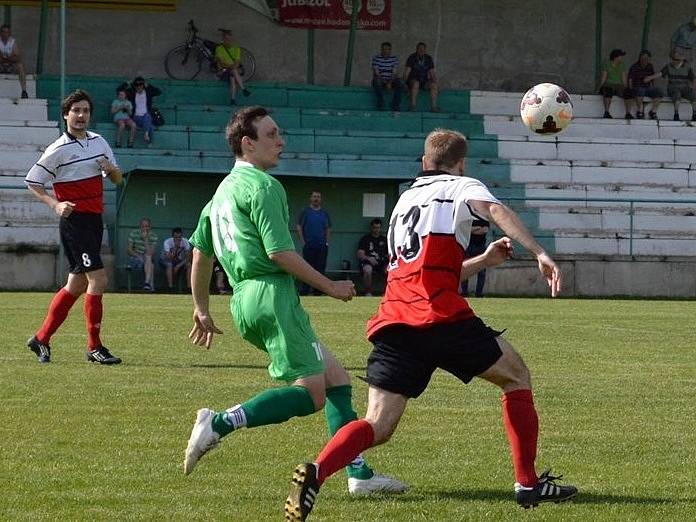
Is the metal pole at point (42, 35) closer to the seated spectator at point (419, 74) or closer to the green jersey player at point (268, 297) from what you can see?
the seated spectator at point (419, 74)

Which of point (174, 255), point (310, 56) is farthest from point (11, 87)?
point (310, 56)

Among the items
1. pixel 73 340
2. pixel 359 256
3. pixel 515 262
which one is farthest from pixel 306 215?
pixel 73 340

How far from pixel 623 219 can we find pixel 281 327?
2430cm

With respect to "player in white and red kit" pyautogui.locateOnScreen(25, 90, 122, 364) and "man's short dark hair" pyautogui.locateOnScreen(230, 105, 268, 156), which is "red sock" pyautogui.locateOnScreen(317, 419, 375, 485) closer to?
"man's short dark hair" pyautogui.locateOnScreen(230, 105, 268, 156)

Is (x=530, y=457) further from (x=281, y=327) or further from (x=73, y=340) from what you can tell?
(x=73, y=340)

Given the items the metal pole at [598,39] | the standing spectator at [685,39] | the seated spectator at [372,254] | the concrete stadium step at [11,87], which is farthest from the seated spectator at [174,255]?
the standing spectator at [685,39]

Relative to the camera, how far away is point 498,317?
773 inches

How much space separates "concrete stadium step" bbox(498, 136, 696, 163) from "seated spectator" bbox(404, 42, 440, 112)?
2.09 metres

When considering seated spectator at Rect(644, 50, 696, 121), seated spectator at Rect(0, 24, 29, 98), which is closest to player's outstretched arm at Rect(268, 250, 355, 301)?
seated spectator at Rect(0, 24, 29, 98)

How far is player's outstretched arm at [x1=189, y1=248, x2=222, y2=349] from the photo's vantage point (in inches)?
271

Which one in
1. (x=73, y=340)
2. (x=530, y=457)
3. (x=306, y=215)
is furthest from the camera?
(x=306, y=215)

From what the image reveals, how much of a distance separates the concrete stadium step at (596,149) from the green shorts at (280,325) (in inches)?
990

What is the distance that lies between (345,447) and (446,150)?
4.47 feet

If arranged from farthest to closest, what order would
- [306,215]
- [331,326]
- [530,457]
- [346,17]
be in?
[346,17] → [306,215] → [331,326] → [530,457]
